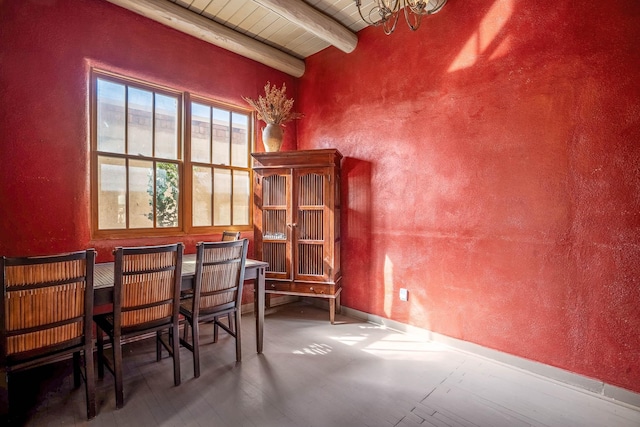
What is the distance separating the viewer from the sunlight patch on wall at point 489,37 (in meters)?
2.51

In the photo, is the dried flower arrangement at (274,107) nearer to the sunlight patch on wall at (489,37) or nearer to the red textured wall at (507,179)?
the red textured wall at (507,179)

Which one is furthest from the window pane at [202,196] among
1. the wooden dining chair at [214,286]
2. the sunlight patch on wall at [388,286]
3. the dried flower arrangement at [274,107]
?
the sunlight patch on wall at [388,286]

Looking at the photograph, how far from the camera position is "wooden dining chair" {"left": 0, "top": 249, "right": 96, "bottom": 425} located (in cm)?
158


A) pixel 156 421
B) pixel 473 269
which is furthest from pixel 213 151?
pixel 473 269

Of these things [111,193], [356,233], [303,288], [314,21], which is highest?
[314,21]

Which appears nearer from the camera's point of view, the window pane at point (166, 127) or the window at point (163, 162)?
the window at point (163, 162)

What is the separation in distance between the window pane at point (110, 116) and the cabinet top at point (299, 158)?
1.33 metres

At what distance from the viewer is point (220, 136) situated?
3697mm

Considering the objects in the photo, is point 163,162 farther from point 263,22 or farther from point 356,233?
point 356,233

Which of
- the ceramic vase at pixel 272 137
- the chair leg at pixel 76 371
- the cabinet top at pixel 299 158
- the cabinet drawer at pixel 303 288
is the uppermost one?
the ceramic vase at pixel 272 137

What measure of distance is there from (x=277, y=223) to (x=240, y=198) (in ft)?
2.19

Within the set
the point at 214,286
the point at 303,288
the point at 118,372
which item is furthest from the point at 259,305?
the point at 118,372

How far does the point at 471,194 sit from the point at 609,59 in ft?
4.11

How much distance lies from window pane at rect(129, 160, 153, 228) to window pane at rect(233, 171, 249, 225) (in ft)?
3.16
